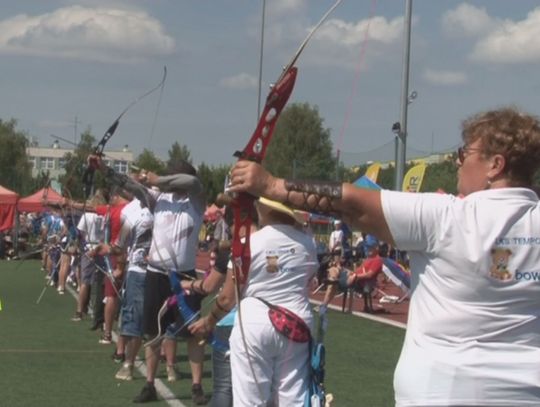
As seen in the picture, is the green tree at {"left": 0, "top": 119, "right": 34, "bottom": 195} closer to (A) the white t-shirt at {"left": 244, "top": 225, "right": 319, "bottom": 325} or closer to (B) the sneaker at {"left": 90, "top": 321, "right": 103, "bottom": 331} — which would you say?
(B) the sneaker at {"left": 90, "top": 321, "right": 103, "bottom": 331}

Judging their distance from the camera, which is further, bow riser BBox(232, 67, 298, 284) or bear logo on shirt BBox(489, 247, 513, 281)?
bow riser BBox(232, 67, 298, 284)

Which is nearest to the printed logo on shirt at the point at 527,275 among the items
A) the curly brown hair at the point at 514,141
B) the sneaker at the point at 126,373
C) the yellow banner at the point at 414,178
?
the curly brown hair at the point at 514,141

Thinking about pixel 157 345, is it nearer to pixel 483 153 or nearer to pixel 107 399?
pixel 107 399

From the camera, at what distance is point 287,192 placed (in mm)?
3643

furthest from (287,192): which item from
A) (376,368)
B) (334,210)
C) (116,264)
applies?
(116,264)

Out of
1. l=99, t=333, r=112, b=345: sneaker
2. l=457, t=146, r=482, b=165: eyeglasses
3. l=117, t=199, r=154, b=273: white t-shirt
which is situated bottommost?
l=99, t=333, r=112, b=345: sneaker

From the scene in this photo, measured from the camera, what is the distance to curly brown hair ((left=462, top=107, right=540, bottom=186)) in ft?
12.0

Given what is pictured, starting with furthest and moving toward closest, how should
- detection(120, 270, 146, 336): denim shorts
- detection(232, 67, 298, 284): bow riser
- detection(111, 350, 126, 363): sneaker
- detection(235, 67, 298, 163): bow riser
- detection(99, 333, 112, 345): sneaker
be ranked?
detection(99, 333, 112, 345): sneaker → detection(111, 350, 126, 363): sneaker → detection(120, 270, 146, 336): denim shorts → detection(235, 67, 298, 163): bow riser → detection(232, 67, 298, 284): bow riser

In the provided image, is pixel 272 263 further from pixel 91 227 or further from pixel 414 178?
pixel 414 178

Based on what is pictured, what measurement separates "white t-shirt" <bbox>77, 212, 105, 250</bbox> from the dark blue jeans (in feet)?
33.3

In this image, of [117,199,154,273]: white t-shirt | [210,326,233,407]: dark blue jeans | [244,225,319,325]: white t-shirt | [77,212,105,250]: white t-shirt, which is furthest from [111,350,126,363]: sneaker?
[244,225,319,325]: white t-shirt

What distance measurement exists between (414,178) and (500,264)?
1834 cm

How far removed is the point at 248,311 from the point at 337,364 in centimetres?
628

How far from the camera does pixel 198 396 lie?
9.26 meters
